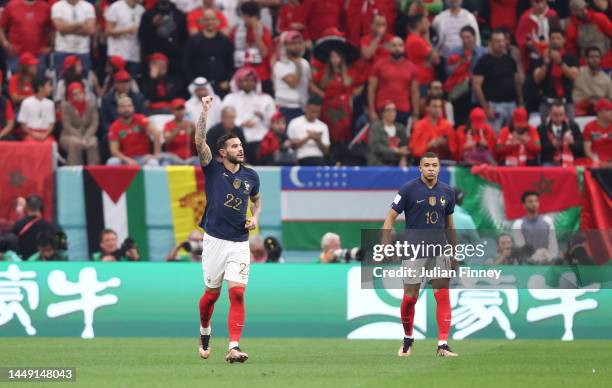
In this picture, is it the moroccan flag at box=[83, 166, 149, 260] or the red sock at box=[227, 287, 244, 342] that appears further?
the moroccan flag at box=[83, 166, 149, 260]

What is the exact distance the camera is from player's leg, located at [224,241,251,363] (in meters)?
13.4

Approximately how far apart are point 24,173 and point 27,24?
11.3 ft

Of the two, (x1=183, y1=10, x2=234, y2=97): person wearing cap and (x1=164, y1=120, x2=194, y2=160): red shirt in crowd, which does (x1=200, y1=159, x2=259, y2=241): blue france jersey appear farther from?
(x1=183, y1=10, x2=234, y2=97): person wearing cap

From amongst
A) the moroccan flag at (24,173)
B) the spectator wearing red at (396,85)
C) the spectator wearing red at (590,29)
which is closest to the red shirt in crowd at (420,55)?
the spectator wearing red at (396,85)

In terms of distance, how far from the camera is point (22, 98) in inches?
878

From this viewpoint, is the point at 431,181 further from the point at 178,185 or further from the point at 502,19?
the point at 502,19

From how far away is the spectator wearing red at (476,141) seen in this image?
2086 cm

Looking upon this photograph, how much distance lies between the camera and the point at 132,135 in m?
21.5

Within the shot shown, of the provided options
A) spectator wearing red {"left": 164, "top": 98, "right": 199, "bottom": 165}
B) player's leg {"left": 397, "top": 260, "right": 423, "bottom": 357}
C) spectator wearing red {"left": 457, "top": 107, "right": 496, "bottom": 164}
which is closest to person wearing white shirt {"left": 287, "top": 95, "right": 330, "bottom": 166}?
spectator wearing red {"left": 164, "top": 98, "right": 199, "bottom": 165}

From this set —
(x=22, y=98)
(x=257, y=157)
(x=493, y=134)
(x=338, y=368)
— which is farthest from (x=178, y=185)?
(x=338, y=368)

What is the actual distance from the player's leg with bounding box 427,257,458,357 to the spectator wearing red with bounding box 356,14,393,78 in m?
8.91

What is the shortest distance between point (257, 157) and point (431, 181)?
23.9 ft

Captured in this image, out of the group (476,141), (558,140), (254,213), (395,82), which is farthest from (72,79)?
(254,213)

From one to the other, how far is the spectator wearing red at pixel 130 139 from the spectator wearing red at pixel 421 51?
454 cm
